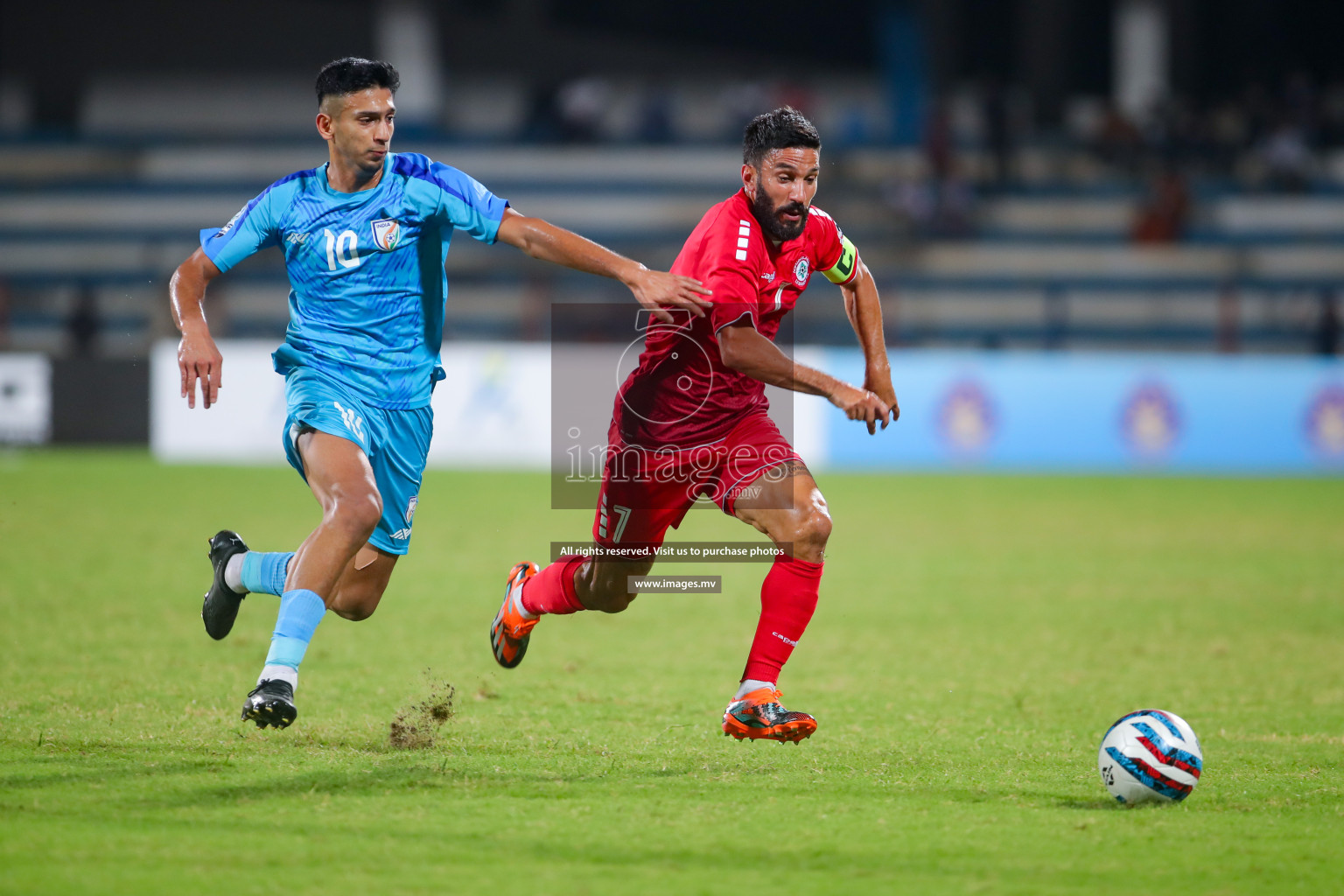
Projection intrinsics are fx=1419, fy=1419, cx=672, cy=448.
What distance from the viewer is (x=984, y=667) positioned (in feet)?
23.6

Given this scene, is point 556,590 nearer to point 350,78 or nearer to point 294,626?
point 294,626

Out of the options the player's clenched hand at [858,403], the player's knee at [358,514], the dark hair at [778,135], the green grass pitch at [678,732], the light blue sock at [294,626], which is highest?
the dark hair at [778,135]

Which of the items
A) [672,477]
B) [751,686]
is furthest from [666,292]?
[751,686]

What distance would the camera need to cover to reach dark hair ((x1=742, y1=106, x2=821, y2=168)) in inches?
209

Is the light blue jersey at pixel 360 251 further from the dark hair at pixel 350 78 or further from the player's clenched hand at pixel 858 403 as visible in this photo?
the player's clenched hand at pixel 858 403

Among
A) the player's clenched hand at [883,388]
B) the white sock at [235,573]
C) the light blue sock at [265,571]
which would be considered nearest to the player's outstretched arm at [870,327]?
the player's clenched hand at [883,388]

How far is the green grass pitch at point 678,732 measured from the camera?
12.5 ft

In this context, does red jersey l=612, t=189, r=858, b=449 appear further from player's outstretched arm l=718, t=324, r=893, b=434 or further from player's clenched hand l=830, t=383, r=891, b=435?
player's clenched hand l=830, t=383, r=891, b=435

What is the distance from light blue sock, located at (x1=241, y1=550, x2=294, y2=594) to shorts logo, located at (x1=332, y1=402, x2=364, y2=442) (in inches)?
→ 25.8

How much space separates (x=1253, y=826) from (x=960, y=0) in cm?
2817

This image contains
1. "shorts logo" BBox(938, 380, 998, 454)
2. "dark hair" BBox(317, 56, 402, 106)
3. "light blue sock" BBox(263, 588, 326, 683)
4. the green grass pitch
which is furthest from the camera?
"shorts logo" BBox(938, 380, 998, 454)

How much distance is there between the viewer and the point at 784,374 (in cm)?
517

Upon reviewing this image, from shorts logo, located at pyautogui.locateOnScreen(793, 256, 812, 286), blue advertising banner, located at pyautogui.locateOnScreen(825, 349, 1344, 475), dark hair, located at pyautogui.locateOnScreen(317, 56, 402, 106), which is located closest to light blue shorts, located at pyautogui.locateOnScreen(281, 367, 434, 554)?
dark hair, located at pyautogui.locateOnScreen(317, 56, 402, 106)

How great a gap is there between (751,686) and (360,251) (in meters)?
2.18
